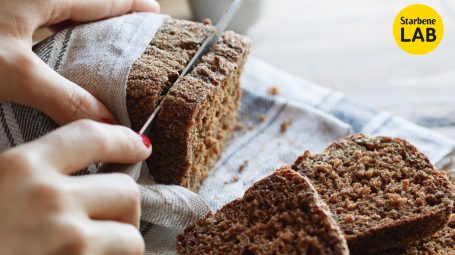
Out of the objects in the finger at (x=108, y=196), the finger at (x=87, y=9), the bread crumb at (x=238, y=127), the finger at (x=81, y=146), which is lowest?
the bread crumb at (x=238, y=127)

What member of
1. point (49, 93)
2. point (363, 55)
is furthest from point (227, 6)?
point (49, 93)

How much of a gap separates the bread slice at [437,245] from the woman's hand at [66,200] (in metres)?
1.36

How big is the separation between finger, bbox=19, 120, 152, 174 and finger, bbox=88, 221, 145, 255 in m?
0.25

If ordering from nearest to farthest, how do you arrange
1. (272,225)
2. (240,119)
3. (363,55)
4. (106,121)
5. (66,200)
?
(66,200) → (272,225) → (106,121) → (240,119) → (363,55)

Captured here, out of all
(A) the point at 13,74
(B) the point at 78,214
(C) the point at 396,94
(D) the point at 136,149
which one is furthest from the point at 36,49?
(C) the point at 396,94

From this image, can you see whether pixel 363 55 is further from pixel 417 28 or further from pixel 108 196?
pixel 108 196

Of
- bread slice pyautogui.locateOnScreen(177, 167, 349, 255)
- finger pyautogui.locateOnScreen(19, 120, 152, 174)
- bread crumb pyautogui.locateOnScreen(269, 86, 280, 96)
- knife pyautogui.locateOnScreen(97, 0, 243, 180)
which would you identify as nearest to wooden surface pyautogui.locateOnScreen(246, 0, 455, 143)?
bread crumb pyautogui.locateOnScreen(269, 86, 280, 96)

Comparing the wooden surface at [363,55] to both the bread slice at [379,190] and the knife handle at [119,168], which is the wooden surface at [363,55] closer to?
the bread slice at [379,190]

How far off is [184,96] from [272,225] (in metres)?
0.79

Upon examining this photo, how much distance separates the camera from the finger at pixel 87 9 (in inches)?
125

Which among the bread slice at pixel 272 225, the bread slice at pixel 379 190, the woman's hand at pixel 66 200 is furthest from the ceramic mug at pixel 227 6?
the woman's hand at pixel 66 200

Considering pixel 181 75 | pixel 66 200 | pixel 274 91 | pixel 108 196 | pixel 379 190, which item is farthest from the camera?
pixel 274 91

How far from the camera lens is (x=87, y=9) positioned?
128 inches

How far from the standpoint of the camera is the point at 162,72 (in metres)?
3.03
